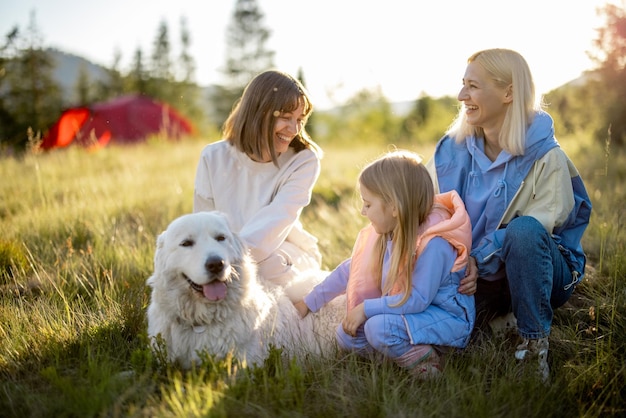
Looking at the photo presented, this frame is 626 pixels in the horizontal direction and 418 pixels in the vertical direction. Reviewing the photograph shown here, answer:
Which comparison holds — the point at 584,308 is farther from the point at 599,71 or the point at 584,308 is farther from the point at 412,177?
the point at 599,71

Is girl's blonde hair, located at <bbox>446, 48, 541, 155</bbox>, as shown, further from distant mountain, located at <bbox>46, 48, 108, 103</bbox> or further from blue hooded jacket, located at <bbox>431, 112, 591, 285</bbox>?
distant mountain, located at <bbox>46, 48, 108, 103</bbox>

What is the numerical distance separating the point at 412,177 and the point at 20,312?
2.69 metres

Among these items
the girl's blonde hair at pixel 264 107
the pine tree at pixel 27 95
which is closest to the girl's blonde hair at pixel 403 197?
the girl's blonde hair at pixel 264 107

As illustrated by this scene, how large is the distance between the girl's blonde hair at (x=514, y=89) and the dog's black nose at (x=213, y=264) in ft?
6.18

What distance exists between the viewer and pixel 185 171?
29.8ft

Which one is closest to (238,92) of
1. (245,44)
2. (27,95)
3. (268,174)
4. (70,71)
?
(245,44)

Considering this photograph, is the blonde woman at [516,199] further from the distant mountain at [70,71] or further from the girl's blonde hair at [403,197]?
the distant mountain at [70,71]

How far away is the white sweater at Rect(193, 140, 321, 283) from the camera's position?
12.7 ft

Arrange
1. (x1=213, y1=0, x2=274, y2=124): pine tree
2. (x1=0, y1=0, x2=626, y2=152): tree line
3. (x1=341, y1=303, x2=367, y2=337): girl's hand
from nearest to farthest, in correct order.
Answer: (x1=341, y1=303, x2=367, y2=337): girl's hand, (x1=0, y1=0, x2=626, y2=152): tree line, (x1=213, y1=0, x2=274, y2=124): pine tree

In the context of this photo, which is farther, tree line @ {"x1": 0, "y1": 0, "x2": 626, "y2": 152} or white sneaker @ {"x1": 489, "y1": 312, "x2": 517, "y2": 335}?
tree line @ {"x1": 0, "y1": 0, "x2": 626, "y2": 152}

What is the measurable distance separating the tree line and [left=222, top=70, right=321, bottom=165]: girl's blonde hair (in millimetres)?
1585

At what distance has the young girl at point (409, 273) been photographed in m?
2.89

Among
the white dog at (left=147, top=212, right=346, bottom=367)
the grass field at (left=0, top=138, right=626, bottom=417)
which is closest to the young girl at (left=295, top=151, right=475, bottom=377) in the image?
the grass field at (left=0, top=138, right=626, bottom=417)

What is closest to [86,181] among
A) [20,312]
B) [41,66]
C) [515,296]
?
[20,312]
